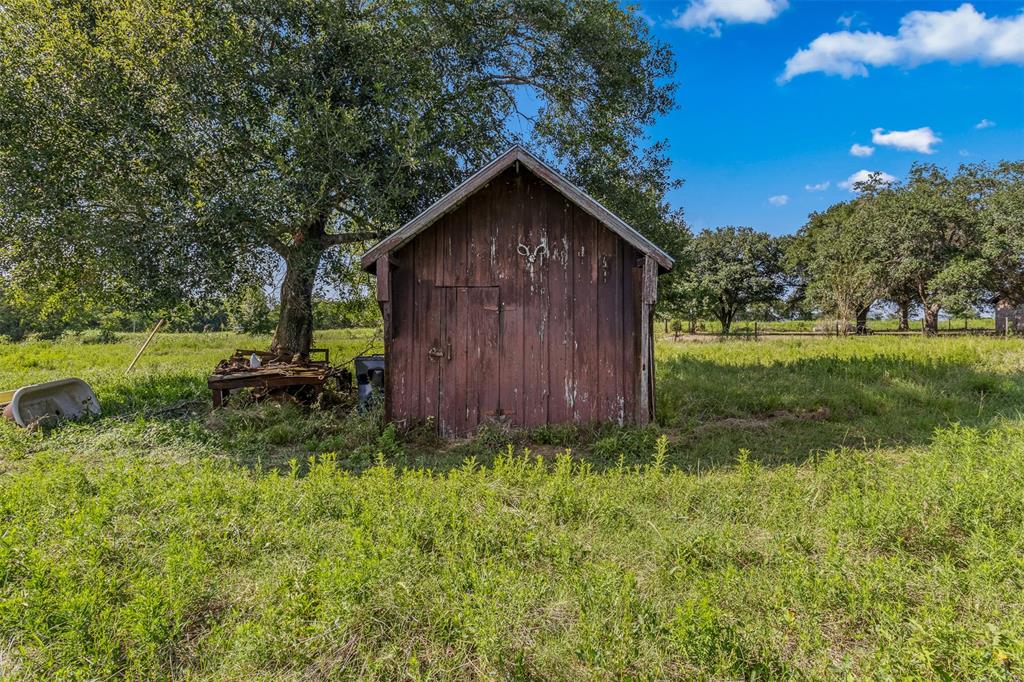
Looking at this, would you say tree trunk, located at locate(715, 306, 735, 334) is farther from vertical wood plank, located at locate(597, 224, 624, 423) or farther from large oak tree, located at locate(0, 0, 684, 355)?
vertical wood plank, located at locate(597, 224, 624, 423)

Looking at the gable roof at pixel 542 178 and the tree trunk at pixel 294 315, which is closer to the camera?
the gable roof at pixel 542 178

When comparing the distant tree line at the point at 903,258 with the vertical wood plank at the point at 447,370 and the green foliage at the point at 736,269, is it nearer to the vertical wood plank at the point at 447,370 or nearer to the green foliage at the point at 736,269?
the green foliage at the point at 736,269

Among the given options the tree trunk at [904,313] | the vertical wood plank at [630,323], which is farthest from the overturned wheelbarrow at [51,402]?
the tree trunk at [904,313]

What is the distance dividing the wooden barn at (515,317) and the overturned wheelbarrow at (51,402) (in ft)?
18.7

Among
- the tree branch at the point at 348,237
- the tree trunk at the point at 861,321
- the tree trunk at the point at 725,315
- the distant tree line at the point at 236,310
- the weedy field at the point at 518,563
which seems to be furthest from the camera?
the tree trunk at the point at 725,315

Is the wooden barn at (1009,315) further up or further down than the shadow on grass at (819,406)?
further up

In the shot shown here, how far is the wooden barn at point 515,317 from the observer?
8.07 metres

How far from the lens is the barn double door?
26.6 feet

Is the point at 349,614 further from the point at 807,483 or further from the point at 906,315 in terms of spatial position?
the point at 906,315

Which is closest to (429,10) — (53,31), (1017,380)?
(53,31)

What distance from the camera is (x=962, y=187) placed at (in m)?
30.4

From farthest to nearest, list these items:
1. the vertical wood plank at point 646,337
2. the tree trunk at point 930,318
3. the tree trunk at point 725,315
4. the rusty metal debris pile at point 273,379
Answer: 1. the tree trunk at point 725,315
2. the tree trunk at point 930,318
3. the rusty metal debris pile at point 273,379
4. the vertical wood plank at point 646,337

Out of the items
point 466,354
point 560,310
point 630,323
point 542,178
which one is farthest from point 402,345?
point 630,323

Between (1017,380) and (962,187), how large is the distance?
91.4ft
